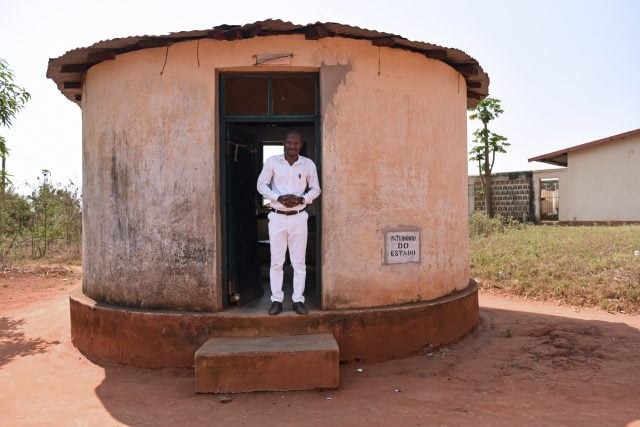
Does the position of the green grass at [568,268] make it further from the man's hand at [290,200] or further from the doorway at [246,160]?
the man's hand at [290,200]

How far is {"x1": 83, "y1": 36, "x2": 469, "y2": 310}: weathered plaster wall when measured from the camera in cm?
489

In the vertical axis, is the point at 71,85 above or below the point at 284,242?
above

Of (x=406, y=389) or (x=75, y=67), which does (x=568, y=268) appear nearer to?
(x=406, y=389)

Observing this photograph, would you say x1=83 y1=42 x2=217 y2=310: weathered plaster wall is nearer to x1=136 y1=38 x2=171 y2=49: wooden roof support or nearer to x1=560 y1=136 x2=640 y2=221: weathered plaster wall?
Result: x1=136 y1=38 x2=171 y2=49: wooden roof support

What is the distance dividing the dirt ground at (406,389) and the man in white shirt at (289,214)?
3.18 feet

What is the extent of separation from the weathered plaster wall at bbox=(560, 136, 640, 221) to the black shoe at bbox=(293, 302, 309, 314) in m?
16.3

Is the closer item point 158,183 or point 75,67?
point 158,183

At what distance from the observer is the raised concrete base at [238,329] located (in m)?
4.73

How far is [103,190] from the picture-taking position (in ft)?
17.5

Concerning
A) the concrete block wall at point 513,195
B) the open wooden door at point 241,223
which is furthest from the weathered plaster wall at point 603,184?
the open wooden door at point 241,223

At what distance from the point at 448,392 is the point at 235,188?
9.63 feet

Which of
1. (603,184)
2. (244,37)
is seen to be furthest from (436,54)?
(603,184)

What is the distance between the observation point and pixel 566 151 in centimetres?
1872

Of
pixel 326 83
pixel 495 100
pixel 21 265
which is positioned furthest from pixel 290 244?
pixel 495 100
